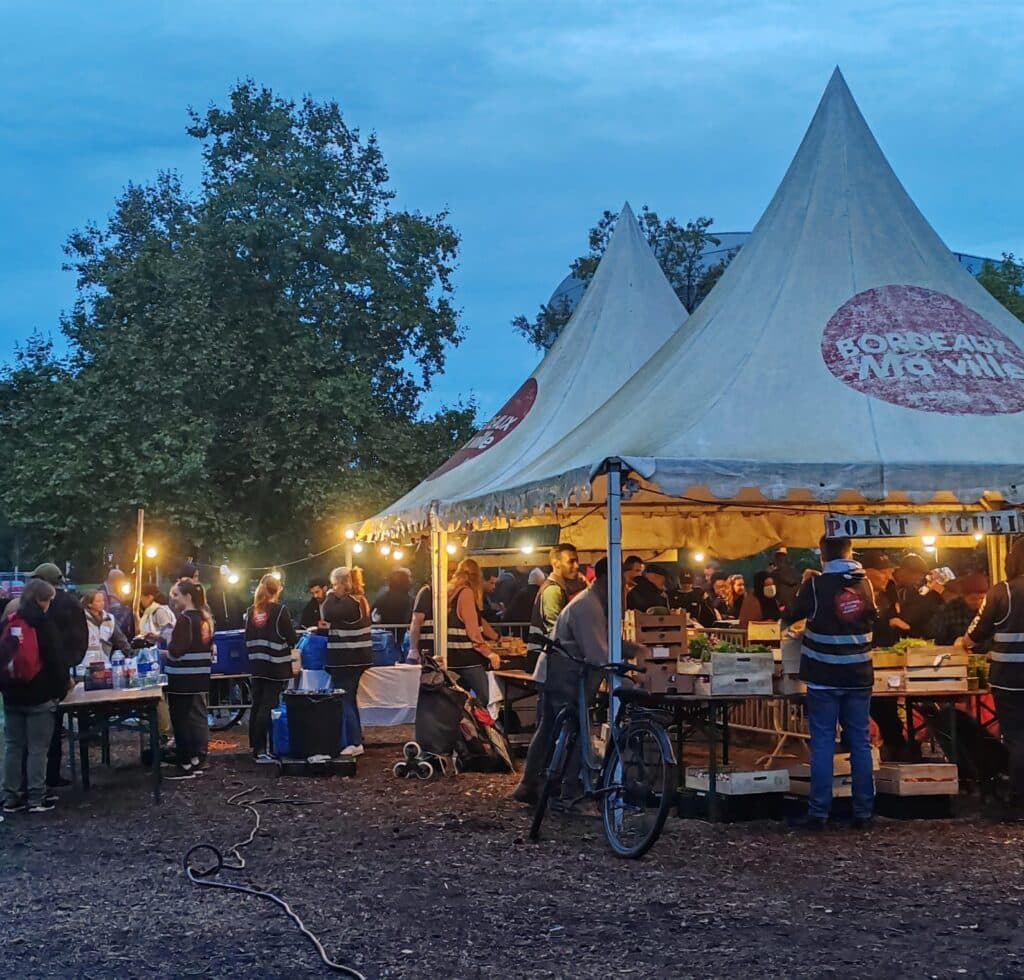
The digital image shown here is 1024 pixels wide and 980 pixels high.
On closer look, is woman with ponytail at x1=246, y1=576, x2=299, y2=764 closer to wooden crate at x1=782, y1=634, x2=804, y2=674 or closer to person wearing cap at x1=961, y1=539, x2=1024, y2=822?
wooden crate at x1=782, y1=634, x2=804, y2=674

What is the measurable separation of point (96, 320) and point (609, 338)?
773 inches

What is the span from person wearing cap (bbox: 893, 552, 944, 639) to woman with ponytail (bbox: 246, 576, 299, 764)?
5.69 m

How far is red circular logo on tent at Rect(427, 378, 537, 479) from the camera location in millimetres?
13909

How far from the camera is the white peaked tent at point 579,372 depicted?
42.7 feet

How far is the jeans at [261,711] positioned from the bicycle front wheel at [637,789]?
5.31 meters

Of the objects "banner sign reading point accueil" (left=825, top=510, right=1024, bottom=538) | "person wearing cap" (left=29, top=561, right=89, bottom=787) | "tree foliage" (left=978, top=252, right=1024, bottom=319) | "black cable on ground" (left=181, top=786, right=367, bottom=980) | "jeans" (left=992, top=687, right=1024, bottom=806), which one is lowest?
"black cable on ground" (left=181, top=786, right=367, bottom=980)

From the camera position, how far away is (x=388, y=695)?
15625mm

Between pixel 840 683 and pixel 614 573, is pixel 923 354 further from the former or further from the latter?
pixel 614 573

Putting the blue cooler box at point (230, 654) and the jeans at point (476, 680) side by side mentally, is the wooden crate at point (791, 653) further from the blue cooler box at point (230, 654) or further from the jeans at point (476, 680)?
the blue cooler box at point (230, 654)

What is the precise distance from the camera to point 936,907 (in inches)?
253

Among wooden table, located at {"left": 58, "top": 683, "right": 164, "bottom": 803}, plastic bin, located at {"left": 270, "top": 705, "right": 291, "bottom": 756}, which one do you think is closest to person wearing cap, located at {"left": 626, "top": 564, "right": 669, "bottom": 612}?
plastic bin, located at {"left": 270, "top": 705, "right": 291, "bottom": 756}

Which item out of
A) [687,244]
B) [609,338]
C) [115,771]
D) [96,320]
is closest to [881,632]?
[609,338]

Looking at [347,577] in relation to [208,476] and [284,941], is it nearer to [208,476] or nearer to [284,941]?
[284,941]

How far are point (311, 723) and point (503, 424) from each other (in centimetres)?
415
